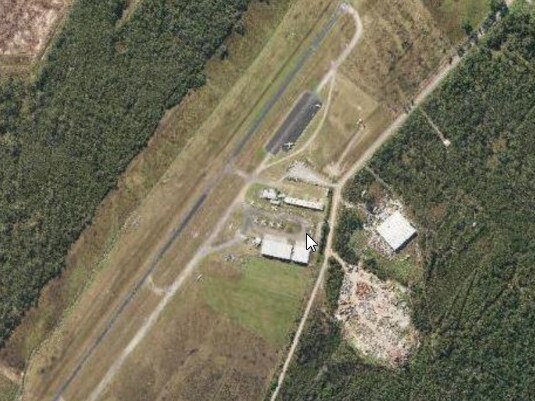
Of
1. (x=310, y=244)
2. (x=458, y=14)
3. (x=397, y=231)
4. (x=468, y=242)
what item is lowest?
(x=310, y=244)

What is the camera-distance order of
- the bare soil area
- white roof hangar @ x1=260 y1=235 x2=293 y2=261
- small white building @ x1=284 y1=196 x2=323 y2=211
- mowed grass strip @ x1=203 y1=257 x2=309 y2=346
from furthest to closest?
1. the bare soil area
2. small white building @ x1=284 y1=196 x2=323 y2=211
3. white roof hangar @ x1=260 y1=235 x2=293 y2=261
4. mowed grass strip @ x1=203 y1=257 x2=309 y2=346

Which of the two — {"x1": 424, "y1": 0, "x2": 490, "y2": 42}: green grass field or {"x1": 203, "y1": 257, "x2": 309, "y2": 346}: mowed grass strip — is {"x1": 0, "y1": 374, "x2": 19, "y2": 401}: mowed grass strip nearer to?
{"x1": 203, "y1": 257, "x2": 309, "y2": 346}: mowed grass strip

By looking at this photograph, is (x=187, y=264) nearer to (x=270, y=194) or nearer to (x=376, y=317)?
A: (x=270, y=194)

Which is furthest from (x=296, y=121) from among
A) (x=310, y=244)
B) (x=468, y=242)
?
(x=468, y=242)

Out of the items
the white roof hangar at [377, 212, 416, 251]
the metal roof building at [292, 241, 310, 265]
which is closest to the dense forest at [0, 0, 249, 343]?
the metal roof building at [292, 241, 310, 265]

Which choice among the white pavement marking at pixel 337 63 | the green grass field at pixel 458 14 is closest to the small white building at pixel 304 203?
the white pavement marking at pixel 337 63

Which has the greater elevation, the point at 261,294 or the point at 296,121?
the point at 296,121

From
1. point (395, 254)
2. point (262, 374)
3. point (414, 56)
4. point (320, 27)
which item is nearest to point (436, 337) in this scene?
point (395, 254)
